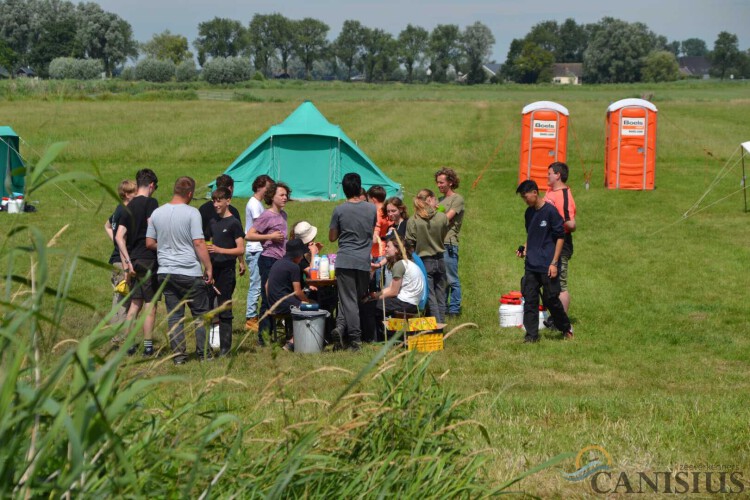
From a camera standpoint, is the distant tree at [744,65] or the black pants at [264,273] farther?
the distant tree at [744,65]

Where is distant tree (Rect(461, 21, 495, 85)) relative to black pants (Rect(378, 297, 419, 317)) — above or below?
above

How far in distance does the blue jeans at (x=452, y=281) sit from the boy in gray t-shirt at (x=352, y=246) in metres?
1.80

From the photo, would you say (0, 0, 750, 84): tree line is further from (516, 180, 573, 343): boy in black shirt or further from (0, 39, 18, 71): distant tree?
(516, 180, 573, 343): boy in black shirt

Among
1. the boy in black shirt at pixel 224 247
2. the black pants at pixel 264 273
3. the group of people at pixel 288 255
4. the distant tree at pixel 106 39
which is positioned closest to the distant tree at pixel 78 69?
the distant tree at pixel 106 39

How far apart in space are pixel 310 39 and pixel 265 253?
503 ft

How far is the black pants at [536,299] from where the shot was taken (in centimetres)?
903

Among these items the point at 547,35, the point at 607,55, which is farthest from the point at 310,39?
the point at 607,55

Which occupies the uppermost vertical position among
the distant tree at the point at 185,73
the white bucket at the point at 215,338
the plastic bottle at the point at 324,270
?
the distant tree at the point at 185,73

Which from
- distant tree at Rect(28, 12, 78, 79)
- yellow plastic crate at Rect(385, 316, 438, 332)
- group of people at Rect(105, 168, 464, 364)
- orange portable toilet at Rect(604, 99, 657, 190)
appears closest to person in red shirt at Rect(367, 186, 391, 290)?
group of people at Rect(105, 168, 464, 364)

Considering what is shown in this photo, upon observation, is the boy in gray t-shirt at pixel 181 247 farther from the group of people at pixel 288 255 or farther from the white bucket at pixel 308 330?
the white bucket at pixel 308 330

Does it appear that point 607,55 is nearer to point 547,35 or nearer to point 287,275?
point 547,35

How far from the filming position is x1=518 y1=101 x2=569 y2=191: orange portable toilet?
906 inches

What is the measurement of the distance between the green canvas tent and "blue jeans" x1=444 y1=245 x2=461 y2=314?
35.8 feet

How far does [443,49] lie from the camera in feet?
493
